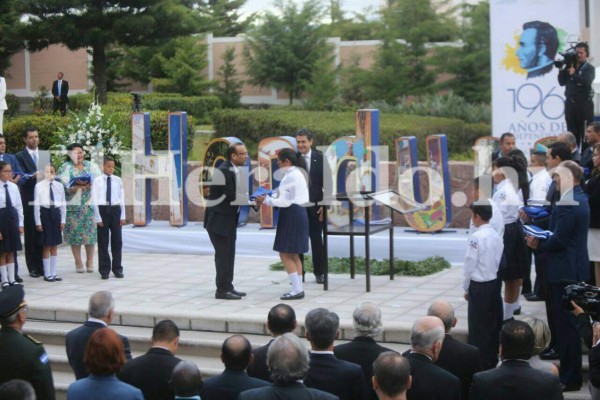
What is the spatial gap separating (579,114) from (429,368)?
6.66m

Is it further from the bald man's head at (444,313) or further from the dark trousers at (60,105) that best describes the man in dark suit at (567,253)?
the dark trousers at (60,105)

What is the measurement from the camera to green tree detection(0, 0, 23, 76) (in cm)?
2722

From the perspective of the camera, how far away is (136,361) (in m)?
5.93

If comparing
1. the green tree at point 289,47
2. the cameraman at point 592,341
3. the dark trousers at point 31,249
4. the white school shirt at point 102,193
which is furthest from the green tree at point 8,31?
the cameraman at point 592,341

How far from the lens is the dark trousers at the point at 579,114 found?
11477mm

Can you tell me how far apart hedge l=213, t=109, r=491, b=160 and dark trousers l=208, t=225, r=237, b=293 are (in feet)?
32.9

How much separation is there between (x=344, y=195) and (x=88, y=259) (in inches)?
135

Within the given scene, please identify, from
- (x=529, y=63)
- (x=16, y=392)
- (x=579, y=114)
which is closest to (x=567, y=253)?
(x=579, y=114)

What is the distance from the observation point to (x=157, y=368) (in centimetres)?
583

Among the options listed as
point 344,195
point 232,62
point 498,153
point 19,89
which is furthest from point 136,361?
point 19,89

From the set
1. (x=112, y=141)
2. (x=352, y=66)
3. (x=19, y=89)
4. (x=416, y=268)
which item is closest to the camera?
(x=416, y=268)

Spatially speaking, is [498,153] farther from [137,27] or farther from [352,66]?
[352,66]

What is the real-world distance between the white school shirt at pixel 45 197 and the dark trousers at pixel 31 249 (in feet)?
0.84

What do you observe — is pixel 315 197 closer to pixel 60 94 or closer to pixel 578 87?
pixel 578 87
